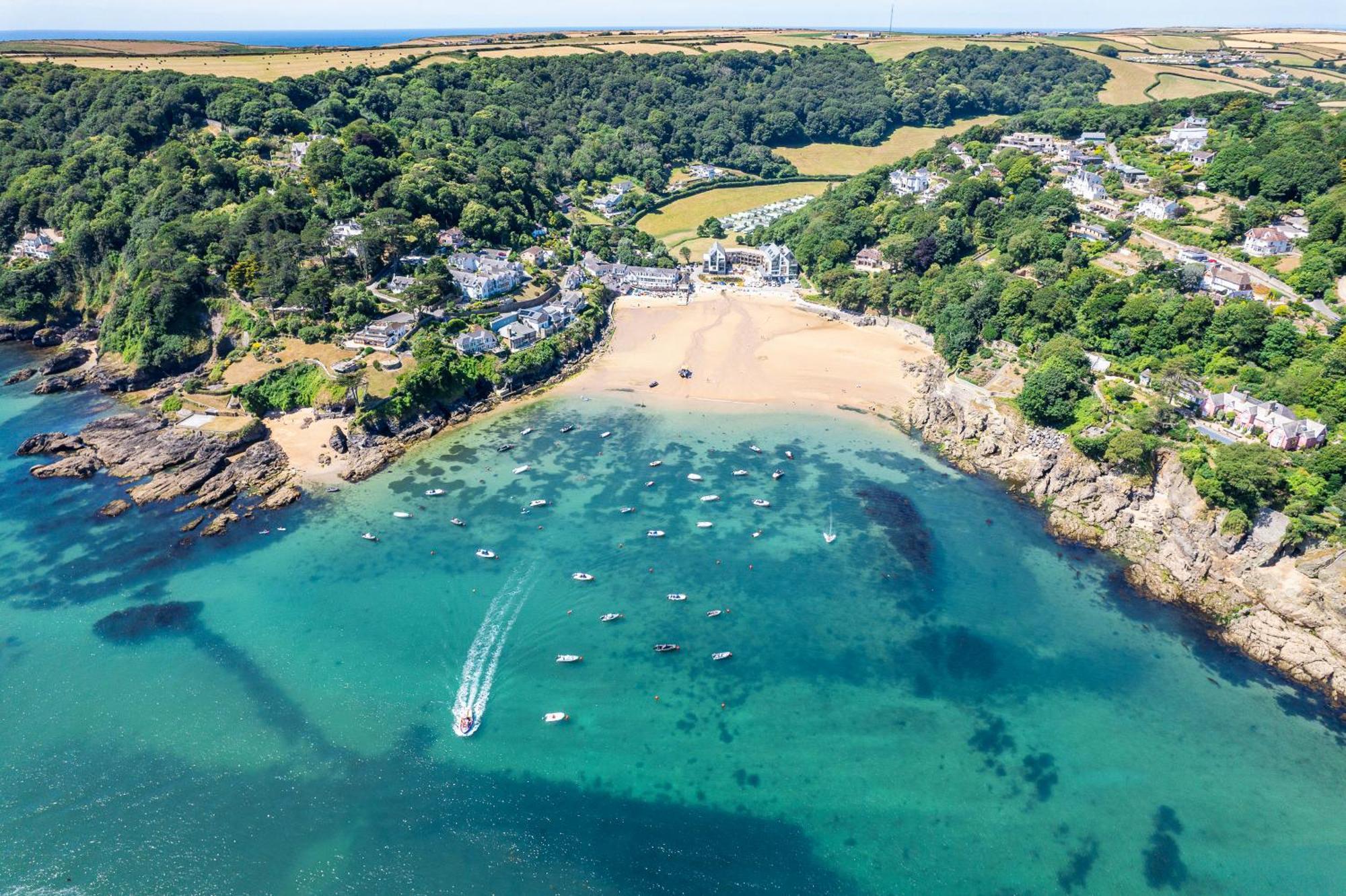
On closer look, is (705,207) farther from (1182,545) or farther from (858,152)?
(1182,545)

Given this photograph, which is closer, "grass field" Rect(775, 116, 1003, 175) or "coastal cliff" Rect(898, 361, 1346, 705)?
"coastal cliff" Rect(898, 361, 1346, 705)

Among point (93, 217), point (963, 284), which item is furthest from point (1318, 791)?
point (93, 217)

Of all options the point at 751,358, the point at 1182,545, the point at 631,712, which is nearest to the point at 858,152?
the point at 751,358

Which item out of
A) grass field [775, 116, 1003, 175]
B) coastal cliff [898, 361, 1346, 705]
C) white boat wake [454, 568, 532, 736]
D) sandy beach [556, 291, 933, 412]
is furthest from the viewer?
grass field [775, 116, 1003, 175]

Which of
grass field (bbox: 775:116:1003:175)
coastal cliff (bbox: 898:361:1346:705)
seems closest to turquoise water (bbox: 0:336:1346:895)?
coastal cliff (bbox: 898:361:1346:705)

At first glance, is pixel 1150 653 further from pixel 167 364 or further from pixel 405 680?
pixel 167 364

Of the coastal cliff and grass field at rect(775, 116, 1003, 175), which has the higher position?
grass field at rect(775, 116, 1003, 175)

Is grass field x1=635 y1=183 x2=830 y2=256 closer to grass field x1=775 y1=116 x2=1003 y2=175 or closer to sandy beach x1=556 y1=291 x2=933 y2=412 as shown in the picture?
grass field x1=775 y1=116 x2=1003 y2=175
